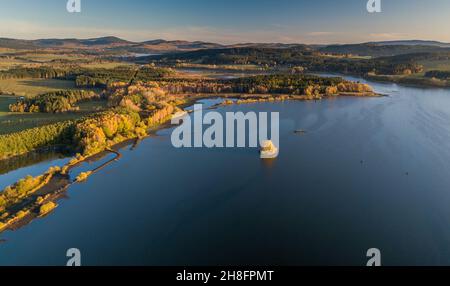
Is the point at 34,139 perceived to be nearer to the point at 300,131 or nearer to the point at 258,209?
the point at 258,209

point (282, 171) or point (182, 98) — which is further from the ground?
point (182, 98)

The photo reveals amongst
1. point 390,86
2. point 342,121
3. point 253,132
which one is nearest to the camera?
point 253,132

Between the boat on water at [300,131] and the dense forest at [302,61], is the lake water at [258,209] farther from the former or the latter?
the dense forest at [302,61]

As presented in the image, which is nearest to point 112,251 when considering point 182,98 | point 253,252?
point 253,252

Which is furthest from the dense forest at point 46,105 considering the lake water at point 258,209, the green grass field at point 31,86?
the lake water at point 258,209
